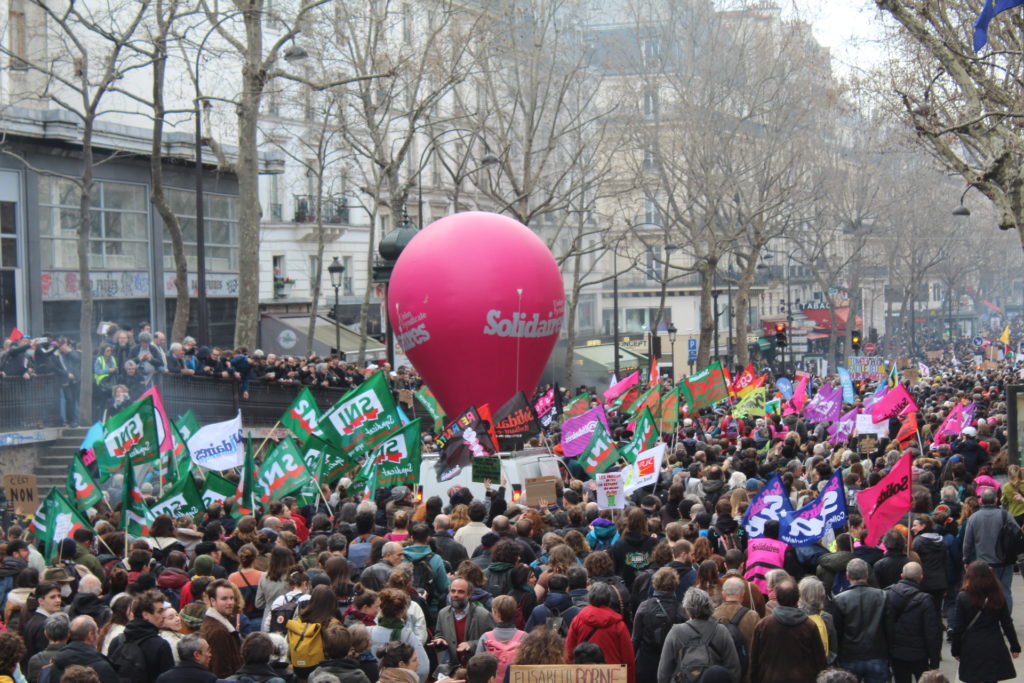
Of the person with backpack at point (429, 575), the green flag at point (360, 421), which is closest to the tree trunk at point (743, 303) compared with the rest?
the green flag at point (360, 421)

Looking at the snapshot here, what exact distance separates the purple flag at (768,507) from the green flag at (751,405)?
43.1ft

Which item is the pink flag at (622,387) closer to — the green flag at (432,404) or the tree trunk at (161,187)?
the green flag at (432,404)

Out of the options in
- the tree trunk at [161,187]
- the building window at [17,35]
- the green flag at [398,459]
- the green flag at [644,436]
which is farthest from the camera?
the building window at [17,35]

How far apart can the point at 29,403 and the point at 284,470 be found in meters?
11.0

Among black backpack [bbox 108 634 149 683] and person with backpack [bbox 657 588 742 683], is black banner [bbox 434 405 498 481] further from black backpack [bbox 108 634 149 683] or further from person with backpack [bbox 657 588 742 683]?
black backpack [bbox 108 634 149 683]

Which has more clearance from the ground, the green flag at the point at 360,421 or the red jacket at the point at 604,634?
the green flag at the point at 360,421

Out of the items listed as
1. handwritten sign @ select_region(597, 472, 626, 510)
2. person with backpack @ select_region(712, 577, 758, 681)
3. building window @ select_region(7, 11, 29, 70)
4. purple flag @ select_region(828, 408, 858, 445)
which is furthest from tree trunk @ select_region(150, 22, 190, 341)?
A: person with backpack @ select_region(712, 577, 758, 681)

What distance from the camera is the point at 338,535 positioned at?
10.9 m

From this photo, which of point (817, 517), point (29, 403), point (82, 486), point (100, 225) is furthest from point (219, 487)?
point (100, 225)

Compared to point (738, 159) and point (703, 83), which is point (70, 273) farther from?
point (738, 159)

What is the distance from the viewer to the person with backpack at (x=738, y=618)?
29.5 ft

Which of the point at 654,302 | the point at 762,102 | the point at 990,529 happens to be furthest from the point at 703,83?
the point at 990,529

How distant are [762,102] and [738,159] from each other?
4.94m

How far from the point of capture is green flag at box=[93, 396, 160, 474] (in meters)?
14.6
